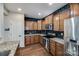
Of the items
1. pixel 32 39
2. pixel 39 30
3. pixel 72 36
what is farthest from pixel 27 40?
pixel 72 36

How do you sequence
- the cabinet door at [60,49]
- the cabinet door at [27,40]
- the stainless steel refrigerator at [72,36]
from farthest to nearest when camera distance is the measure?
the cabinet door at [27,40]
the cabinet door at [60,49]
the stainless steel refrigerator at [72,36]

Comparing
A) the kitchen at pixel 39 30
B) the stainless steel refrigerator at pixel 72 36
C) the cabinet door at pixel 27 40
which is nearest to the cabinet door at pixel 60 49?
the kitchen at pixel 39 30

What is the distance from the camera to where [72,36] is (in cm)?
212

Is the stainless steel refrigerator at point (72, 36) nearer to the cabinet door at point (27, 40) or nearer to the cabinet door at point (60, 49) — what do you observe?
the cabinet door at point (60, 49)

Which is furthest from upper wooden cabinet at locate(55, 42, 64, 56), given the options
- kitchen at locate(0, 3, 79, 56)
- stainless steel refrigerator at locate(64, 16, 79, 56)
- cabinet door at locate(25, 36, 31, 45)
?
cabinet door at locate(25, 36, 31, 45)

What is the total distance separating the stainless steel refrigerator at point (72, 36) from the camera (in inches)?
78.2

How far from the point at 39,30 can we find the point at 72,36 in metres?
4.36

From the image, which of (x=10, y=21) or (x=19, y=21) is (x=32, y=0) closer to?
(x=10, y=21)

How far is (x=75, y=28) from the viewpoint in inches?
80.8

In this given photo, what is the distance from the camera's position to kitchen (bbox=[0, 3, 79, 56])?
2.24 m

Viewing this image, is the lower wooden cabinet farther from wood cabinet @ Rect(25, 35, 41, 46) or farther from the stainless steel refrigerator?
wood cabinet @ Rect(25, 35, 41, 46)

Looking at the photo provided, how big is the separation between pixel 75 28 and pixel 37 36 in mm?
4014

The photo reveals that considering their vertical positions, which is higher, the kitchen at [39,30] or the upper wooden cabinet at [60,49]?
the kitchen at [39,30]

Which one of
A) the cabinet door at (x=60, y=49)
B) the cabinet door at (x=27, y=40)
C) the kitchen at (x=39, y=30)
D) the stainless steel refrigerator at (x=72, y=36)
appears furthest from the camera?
the cabinet door at (x=27, y=40)
